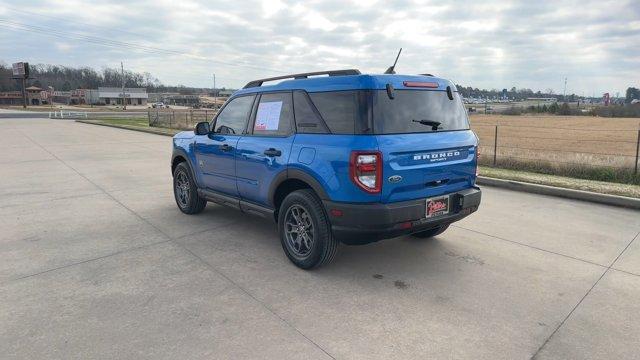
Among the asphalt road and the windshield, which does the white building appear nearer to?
the asphalt road

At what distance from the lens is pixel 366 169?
11.8 feet

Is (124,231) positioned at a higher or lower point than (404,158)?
lower

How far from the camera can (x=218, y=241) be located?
202 inches

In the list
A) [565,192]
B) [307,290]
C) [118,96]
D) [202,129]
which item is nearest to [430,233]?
[307,290]

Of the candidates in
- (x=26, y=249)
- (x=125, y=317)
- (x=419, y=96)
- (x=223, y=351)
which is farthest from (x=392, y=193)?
(x=26, y=249)

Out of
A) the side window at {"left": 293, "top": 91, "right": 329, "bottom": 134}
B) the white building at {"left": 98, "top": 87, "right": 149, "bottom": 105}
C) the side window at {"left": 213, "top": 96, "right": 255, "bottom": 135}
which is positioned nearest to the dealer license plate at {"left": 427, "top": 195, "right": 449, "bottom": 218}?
the side window at {"left": 293, "top": 91, "right": 329, "bottom": 134}

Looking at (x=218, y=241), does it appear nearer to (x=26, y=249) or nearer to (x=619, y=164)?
(x=26, y=249)

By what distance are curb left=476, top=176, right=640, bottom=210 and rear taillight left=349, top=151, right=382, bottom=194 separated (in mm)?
5423

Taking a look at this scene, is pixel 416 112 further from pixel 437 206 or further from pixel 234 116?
pixel 234 116

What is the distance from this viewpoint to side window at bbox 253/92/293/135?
4.43 m

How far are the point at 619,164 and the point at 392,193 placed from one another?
7934 mm

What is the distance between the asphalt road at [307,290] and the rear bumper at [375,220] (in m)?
0.50

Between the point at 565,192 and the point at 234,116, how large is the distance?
589 cm

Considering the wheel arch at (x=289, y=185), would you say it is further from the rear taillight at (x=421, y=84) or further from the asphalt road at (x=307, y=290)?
the rear taillight at (x=421, y=84)
